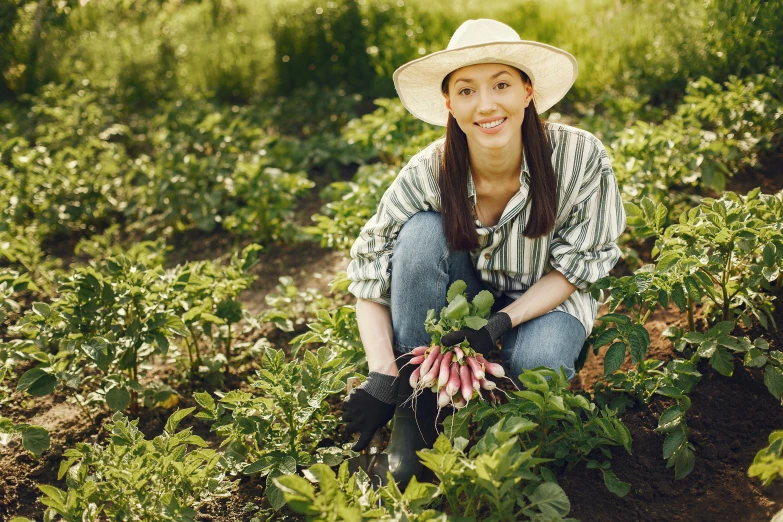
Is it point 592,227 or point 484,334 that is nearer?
point 484,334

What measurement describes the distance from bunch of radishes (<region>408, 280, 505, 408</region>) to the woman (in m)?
0.08

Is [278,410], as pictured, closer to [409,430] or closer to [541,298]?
[409,430]

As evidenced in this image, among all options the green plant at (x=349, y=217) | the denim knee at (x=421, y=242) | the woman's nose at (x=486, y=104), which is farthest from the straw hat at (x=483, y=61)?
the green plant at (x=349, y=217)

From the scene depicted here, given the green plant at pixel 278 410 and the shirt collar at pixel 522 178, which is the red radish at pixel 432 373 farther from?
the shirt collar at pixel 522 178

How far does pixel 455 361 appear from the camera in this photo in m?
1.95

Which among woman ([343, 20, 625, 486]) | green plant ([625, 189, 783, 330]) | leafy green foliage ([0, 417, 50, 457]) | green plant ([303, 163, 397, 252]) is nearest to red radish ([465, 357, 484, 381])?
woman ([343, 20, 625, 486])

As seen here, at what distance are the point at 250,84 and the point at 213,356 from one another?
3.10m

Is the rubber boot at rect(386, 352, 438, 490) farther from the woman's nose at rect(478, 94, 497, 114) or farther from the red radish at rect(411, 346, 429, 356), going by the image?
the woman's nose at rect(478, 94, 497, 114)

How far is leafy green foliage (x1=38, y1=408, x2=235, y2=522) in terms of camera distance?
1.81 m

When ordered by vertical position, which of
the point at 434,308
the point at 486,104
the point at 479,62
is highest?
the point at 479,62

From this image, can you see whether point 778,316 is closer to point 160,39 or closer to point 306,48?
point 306,48

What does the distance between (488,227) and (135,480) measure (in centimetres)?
121

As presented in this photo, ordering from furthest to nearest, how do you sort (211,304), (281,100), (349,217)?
(281,100) < (349,217) < (211,304)

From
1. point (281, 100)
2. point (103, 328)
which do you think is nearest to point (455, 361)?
point (103, 328)
